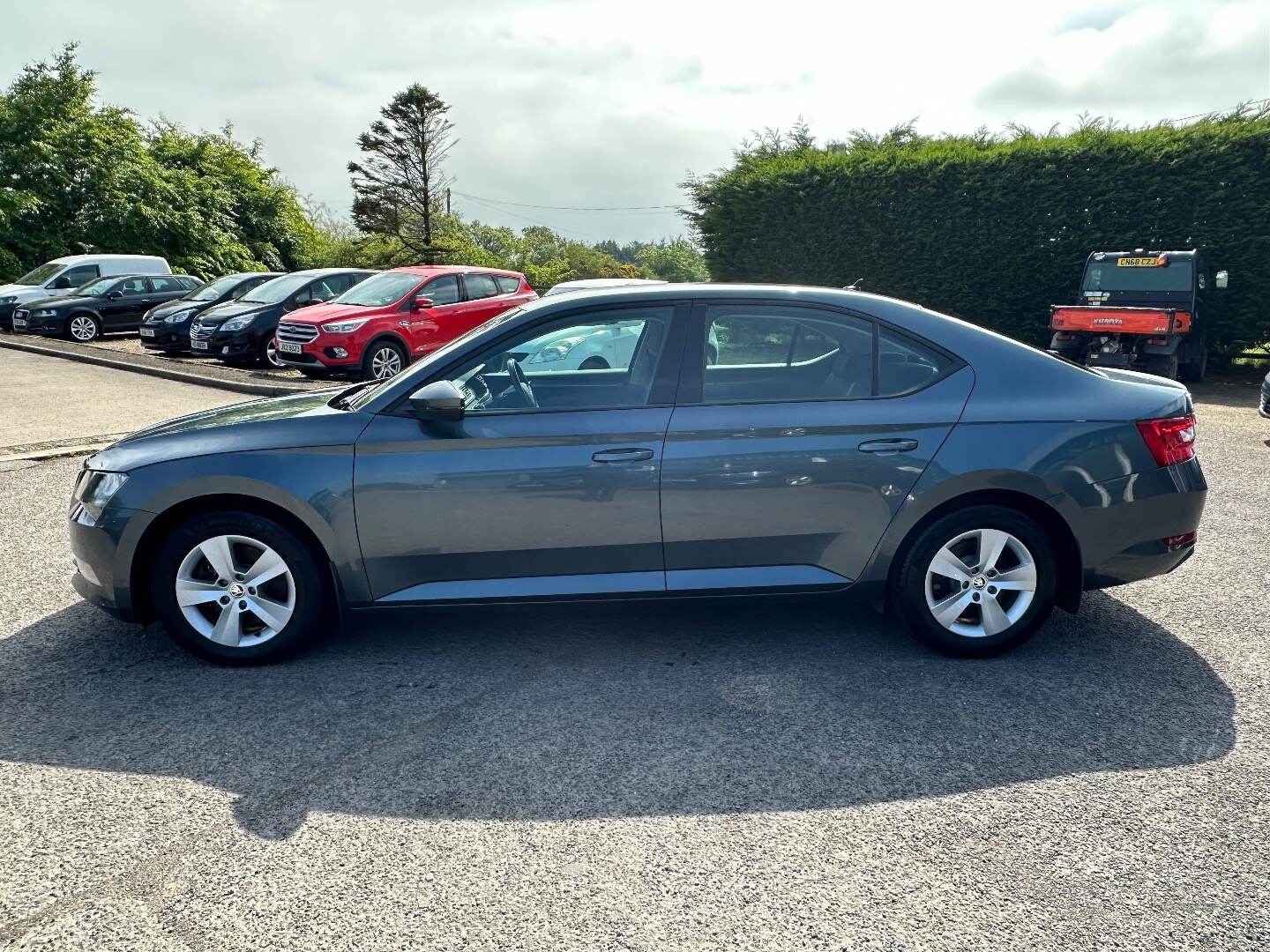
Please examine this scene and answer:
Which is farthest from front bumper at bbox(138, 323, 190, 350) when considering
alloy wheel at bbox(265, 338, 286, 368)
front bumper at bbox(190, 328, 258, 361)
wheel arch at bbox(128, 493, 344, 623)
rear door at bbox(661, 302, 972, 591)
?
rear door at bbox(661, 302, 972, 591)

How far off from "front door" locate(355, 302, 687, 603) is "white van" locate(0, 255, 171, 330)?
23343 millimetres

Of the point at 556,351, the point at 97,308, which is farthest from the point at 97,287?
the point at 556,351

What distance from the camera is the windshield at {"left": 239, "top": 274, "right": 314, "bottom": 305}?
56.6ft

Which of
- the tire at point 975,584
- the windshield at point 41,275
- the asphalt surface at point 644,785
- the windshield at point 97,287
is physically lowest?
the asphalt surface at point 644,785

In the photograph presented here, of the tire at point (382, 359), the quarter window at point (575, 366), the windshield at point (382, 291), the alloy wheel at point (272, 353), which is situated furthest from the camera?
the alloy wheel at point (272, 353)

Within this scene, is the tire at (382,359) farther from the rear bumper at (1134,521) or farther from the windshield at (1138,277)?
the rear bumper at (1134,521)

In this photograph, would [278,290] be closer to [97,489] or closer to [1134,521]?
[97,489]

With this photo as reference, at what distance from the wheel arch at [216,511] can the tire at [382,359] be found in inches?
407

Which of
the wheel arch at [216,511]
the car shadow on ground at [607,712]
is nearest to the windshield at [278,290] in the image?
the car shadow on ground at [607,712]

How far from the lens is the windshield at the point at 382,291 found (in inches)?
583

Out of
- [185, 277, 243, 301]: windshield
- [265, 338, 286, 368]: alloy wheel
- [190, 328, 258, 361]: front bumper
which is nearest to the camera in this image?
[265, 338, 286, 368]: alloy wheel

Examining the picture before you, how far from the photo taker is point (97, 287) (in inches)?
898

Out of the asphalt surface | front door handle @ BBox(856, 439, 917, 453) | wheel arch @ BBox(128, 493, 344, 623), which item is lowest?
the asphalt surface

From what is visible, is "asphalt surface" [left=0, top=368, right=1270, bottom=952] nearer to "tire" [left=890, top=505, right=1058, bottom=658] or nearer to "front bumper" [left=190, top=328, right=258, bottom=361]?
"tire" [left=890, top=505, right=1058, bottom=658]
